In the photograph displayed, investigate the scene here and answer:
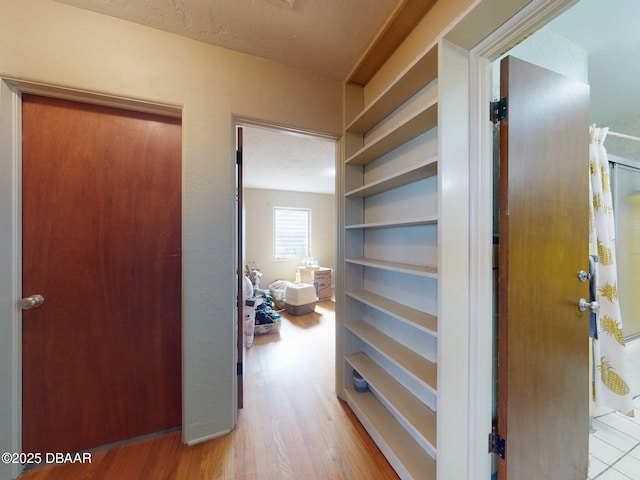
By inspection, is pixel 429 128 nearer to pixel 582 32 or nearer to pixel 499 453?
pixel 582 32

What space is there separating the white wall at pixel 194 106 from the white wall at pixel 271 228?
3.83m

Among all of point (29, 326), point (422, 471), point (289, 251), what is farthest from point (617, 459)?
point (289, 251)

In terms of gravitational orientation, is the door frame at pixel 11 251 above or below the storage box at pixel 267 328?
above

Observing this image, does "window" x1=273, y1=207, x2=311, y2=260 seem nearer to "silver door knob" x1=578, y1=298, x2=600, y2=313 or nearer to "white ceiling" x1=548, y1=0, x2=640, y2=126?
"white ceiling" x1=548, y1=0, x2=640, y2=126

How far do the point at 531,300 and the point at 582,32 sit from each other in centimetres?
162

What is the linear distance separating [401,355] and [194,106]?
6.19ft

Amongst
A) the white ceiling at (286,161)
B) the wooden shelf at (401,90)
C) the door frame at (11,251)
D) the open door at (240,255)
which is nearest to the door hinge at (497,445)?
the open door at (240,255)

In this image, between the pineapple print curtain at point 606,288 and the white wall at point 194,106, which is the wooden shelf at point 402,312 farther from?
the pineapple print curtain at point 606,288

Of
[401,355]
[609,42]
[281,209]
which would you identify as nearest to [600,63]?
[609,42]

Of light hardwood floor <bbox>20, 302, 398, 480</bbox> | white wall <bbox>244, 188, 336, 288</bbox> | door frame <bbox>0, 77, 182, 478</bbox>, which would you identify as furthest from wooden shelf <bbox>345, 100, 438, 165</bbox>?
white wall <bbox>244, 188, 336, 288</bbox>

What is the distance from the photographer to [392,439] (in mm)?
1291

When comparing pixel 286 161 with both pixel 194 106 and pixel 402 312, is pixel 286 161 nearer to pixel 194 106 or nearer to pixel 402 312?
pixel 194 106

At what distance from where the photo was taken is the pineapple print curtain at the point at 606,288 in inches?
56.2

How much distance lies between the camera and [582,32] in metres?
1.33
